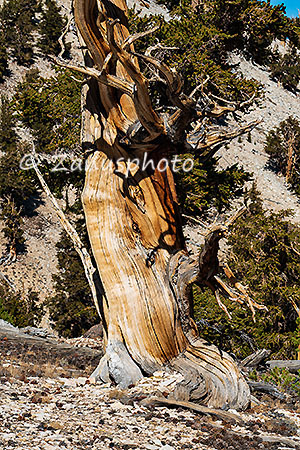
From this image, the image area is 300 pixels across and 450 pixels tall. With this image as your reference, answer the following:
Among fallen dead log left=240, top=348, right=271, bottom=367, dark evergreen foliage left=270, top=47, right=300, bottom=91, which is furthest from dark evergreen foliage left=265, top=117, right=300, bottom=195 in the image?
fallen dead log left=240, top=348, right=271, bottom=367

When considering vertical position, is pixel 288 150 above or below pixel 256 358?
above

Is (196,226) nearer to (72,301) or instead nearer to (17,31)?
(72,301)

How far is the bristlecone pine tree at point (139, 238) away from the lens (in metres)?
5.03

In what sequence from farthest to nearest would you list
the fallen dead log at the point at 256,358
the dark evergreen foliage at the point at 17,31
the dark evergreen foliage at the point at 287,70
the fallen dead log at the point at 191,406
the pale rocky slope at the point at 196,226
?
the dark evergreen foliage at the point at 287,70 → the dark evergreen foliage at the point at 17,31 → the pale rocky slope at the point at 196,226 → the fallen dead log at the point at 256,358 → the fallen dead log at the point at 191,406

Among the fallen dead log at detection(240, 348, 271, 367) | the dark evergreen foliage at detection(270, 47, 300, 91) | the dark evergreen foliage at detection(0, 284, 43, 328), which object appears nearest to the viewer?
the fallen dead log at detection(240, 348, 271, 367)

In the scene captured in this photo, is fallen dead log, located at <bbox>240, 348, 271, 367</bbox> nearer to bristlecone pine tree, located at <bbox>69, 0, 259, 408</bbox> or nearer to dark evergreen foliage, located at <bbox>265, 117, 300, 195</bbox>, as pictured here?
bristlecone pine tree, located at <bbox>69, 0, 259, 408</bbox>

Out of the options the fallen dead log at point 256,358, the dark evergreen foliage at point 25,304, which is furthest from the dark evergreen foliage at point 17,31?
the fallen dead log at point 256,358

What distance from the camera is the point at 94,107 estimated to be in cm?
564

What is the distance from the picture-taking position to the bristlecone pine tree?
16.5 ft

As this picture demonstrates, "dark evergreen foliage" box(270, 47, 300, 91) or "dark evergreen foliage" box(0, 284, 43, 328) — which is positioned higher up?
"dark evergreen foliage" box(270, 47, 300, 91)

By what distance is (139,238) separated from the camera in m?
5.45

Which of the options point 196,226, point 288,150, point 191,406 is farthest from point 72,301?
point 288,150

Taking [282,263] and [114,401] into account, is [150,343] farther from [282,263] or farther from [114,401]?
[282,263]

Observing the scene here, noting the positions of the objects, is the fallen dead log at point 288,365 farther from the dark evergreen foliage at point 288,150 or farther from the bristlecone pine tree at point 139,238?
the dark evergreen foliage at point 288,150
